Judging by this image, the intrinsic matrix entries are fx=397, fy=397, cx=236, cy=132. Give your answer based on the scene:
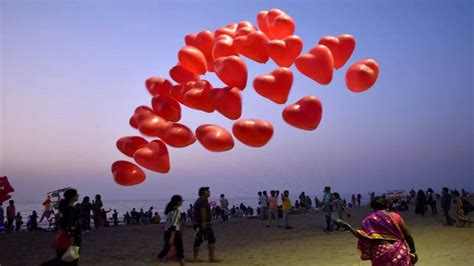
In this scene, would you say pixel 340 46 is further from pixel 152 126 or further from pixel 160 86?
pixel 152 126

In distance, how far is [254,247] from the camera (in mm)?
9469

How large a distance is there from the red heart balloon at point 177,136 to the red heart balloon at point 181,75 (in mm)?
811

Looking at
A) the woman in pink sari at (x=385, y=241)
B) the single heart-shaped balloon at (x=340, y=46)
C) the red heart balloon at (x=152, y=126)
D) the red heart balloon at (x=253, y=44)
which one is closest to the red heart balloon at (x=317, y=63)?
the single heart-shaped balloon at (x=340, y=46)

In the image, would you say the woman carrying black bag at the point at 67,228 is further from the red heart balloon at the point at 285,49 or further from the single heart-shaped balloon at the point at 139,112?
the red heart balloon at the point at 285,49

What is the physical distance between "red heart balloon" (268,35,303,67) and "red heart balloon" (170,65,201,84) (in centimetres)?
132

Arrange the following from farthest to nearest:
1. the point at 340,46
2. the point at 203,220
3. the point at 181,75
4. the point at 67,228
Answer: the point at 203,220 < the point at 181,75 < the point at 340,46 < the point at 67,228

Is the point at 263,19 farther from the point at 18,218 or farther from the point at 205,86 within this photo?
the point at 18,218

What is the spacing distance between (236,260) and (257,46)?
4234mm

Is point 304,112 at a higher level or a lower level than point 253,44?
lower

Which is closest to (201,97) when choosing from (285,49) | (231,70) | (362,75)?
(231,70)

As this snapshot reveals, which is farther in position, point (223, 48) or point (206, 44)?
point (206, 44)

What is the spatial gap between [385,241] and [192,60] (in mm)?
3802

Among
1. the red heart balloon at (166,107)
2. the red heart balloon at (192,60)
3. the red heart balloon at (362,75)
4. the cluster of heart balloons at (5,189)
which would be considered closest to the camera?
the red heart balloon at (362,75)

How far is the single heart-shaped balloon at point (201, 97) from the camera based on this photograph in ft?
19.3
